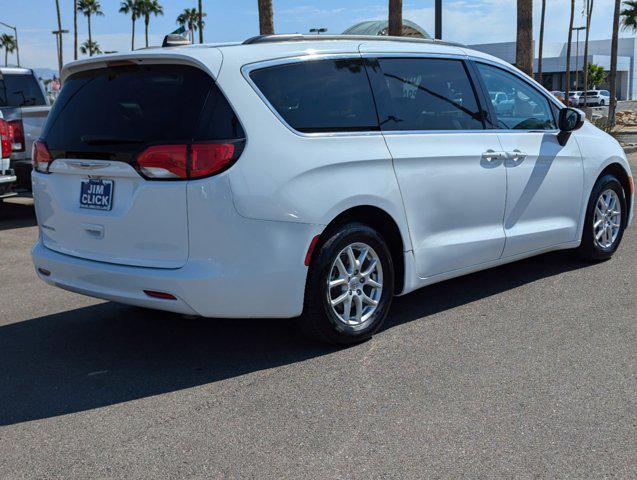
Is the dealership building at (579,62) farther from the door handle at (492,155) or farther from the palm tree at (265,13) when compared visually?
the door handle at (492,155)

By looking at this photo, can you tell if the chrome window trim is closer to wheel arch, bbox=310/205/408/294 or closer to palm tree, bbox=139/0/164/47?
wheel arch, bbox=310/205/408/294

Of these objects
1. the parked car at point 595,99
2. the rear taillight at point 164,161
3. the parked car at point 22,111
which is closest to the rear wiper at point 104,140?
the rear taillight at point 164,161

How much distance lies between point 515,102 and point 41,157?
11.5 ft

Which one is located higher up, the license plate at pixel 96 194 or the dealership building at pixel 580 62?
the dealership building at pixel 580 62

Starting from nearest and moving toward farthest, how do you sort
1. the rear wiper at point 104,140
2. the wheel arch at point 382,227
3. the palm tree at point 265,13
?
the rear wiper at point 104,140, the wheel arch at point 382,227, the palm tree at point 265,13

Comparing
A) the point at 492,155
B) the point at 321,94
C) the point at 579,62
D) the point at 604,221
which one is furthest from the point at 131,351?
the point at 579,62

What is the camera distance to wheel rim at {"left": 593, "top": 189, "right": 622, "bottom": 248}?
22.7 ft

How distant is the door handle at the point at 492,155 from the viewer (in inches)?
223

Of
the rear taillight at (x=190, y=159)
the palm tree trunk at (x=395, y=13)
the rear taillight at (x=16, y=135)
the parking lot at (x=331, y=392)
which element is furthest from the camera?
the palm tree trunk at (x=395, y=13)

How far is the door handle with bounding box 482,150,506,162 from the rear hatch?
84.8 inches

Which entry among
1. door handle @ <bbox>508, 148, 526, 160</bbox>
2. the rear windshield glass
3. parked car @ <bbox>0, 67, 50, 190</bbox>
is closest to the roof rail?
door handle @ <bbox>508, 148, 526, 160</bbox>

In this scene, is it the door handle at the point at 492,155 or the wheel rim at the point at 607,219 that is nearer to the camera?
the door handle at the point at 492,155

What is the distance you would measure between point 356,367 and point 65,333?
6.91 ft

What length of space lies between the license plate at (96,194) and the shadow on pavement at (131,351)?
953mm
